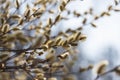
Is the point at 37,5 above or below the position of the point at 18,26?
above

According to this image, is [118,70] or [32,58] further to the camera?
[32,58]

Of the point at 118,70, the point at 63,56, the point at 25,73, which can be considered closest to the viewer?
the point at 118,70

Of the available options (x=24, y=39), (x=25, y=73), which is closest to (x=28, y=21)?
(x=25, y=73)

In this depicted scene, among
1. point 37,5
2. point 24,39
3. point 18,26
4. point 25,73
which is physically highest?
point 37,5

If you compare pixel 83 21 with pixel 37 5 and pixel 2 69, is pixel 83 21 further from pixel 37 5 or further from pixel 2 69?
pixel 2 69

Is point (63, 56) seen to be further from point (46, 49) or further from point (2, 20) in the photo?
point (2, 20)

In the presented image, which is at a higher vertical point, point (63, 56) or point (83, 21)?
point (83, 21)

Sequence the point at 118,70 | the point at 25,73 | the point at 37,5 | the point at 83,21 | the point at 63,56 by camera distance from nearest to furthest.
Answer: the point at 118,70 < the point at 63,56 < the point at 25,73 < the point at 37,5 < the point at 83,21

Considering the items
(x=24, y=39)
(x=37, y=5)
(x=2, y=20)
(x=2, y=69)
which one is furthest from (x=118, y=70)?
(x=37, y=5)

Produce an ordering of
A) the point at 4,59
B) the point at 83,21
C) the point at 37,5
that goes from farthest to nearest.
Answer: the point at 83,21 < the point at 37,5 < the point at 4,59
